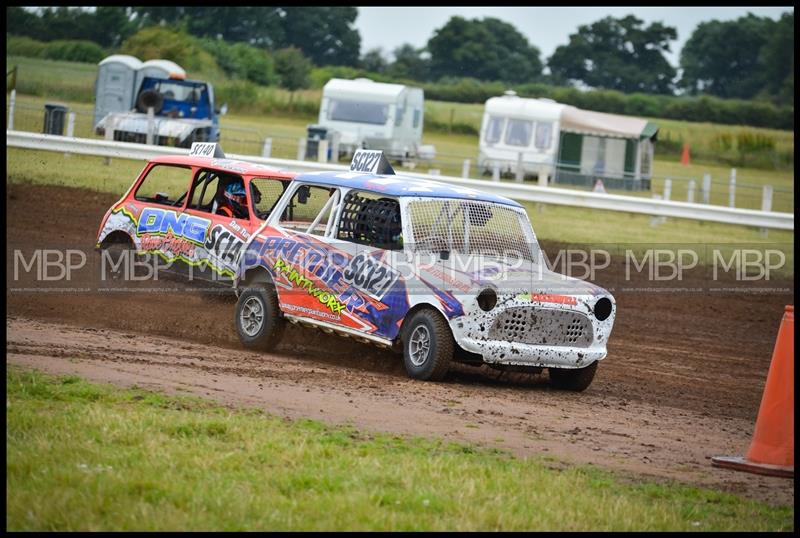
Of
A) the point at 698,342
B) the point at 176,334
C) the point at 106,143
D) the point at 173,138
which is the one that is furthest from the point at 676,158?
the point at 176,334

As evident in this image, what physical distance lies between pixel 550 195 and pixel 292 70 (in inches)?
1789

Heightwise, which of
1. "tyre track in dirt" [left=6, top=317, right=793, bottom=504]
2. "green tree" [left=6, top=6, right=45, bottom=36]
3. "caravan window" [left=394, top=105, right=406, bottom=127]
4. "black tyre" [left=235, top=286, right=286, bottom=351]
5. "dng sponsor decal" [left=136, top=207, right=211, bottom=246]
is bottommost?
"tyre track in dirt" [left=6, top=317, right=793, bottom=504]

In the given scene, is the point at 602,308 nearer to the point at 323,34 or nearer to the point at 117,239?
the point at 117,239

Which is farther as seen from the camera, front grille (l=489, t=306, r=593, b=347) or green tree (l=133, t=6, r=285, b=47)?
green tree (l=133, t=6, r=285, b=47)

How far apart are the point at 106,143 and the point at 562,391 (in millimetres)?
14482

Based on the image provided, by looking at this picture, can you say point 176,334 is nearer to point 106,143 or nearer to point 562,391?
point 562,391

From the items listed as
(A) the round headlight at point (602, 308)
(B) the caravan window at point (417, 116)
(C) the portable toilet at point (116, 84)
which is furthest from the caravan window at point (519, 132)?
(A) the round headlight at point (602, 308)

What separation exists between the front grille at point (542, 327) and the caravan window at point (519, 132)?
28.2 metres

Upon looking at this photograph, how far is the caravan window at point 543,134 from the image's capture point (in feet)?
124

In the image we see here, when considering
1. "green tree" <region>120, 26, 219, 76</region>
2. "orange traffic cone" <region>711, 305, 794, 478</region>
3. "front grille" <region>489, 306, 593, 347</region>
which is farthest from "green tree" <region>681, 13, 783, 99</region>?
"orange traffic cone" <region>711, 305, 794, 478</region>

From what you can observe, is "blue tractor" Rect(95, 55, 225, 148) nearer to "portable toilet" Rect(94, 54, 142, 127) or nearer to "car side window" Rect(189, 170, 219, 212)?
"portable toilet" Rect(94, 54, 142, 127)

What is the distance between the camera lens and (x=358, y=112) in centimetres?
3812

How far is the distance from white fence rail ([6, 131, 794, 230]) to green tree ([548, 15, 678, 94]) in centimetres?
6302

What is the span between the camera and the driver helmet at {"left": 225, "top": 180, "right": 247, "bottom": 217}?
1212cm
